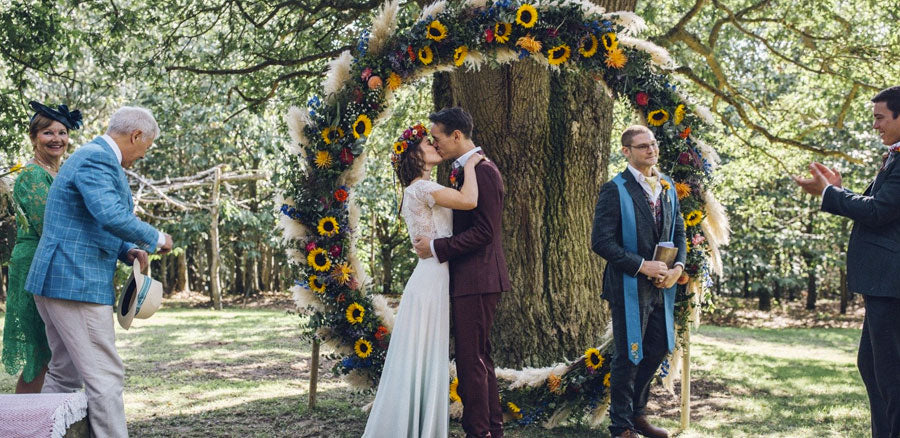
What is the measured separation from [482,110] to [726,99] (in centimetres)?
420

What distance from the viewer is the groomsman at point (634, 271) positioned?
5000mm

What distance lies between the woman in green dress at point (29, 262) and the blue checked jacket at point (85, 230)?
83cm

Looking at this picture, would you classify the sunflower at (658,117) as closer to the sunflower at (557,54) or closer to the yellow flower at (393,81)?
the sunflower at (557,54)

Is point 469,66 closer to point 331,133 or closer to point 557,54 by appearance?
point 557,54

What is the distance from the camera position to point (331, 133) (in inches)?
233

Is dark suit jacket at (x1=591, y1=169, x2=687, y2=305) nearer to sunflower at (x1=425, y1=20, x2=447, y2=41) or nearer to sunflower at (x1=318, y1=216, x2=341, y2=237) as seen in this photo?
sunflower at (x1=425, y1=20, x2=447, y2=41)

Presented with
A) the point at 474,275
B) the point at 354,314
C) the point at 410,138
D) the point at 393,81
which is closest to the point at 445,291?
the point at 474,275

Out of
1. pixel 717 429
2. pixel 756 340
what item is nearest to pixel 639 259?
pixel 717 429

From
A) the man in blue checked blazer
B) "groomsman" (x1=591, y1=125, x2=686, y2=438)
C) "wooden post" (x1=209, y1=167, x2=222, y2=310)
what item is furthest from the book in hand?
"wooden post" (x1=209, y1=167, x2=222, y2=310)

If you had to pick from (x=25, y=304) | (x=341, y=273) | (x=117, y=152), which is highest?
(x=117, y=152)

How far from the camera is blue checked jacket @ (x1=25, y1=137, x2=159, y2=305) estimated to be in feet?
13.2

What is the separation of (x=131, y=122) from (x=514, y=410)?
3433mm

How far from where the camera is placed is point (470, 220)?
15.6 ft

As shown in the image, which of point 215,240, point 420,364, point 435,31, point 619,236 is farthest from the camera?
point 215,240
